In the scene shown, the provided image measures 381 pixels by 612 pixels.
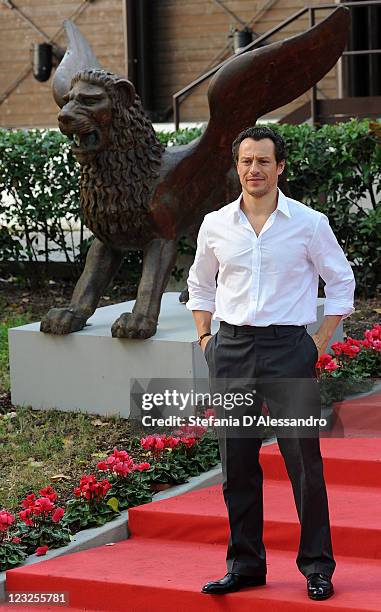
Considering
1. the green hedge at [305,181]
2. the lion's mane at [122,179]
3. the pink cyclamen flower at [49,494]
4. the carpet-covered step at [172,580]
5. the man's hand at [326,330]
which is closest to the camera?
the man's hand at [326,330]

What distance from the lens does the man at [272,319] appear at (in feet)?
13.7

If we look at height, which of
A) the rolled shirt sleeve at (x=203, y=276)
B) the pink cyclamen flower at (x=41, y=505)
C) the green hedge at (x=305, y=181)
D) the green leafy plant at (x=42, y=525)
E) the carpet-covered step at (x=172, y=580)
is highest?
the green hedge at (x=305, y=181)

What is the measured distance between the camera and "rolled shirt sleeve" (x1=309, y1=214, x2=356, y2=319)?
423 cm

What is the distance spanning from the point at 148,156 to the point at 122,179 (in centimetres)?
26

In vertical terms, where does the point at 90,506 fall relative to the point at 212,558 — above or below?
above

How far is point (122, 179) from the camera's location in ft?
23.3

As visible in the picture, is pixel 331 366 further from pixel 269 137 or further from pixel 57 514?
pixel 269 137

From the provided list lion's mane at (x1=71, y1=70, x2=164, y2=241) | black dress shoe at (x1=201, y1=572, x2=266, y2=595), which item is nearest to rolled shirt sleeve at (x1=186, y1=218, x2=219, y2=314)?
black dress shoe at (x1=201, y1=572, x2=266, y2=595)

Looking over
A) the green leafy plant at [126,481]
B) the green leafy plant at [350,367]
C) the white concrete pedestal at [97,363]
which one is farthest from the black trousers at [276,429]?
the white concrete pedestal at [97,363]

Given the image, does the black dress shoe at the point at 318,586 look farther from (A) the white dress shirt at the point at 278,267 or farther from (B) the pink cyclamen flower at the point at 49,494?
(B) the pink cyclamen flower at the point at 49,494

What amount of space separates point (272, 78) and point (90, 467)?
2.53 metres

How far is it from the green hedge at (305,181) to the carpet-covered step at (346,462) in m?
3.97

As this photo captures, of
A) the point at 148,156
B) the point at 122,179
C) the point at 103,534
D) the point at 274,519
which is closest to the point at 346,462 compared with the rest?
the point at 274,519

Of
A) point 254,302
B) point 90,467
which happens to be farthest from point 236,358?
point 90,467
